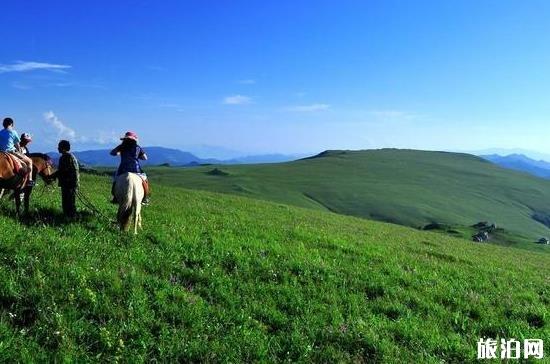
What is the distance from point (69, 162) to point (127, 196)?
116 inches

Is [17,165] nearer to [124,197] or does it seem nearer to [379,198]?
[124,197]

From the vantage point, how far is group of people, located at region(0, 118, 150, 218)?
15422 millimetres

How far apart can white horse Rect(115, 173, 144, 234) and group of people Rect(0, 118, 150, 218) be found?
428 millimetres

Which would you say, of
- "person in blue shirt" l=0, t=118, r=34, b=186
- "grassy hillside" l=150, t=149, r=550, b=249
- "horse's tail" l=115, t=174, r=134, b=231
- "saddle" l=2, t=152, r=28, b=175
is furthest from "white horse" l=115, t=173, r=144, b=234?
"grassy hillside" l=150, t=149, r=550, b=249

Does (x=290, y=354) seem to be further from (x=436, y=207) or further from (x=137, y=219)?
(x=436, y=207)

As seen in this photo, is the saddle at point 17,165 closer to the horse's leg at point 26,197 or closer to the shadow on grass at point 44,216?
the horse's leg at point 26,197

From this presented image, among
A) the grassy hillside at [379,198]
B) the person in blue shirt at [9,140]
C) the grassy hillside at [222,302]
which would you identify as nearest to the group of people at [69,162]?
the person in blue shirt at [9,140]

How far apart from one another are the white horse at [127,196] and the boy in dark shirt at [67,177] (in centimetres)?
204

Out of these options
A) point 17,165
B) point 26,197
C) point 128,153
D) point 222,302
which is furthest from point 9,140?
point 222,302

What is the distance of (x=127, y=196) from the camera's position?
14.7 meters

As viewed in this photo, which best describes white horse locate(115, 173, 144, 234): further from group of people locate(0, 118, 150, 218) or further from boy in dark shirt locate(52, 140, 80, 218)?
boy in dark shirt locate(52, 140, 80, 218)

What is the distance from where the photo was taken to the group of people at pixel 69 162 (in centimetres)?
1542

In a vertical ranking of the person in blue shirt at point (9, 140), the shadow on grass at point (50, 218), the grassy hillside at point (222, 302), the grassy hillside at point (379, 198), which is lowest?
the grassy hillside at point (379, 198)

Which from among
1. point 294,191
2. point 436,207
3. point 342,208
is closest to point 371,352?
point 342,208
